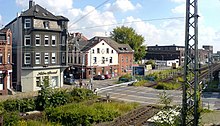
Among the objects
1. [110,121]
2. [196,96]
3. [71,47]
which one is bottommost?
[110,121]

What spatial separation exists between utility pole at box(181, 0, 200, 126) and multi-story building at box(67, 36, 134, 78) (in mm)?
37116

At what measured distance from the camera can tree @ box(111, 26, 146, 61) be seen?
252 feet

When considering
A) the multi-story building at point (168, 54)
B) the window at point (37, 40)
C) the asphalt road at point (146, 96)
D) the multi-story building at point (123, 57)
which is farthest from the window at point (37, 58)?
the multi-story building at point (168, 54)

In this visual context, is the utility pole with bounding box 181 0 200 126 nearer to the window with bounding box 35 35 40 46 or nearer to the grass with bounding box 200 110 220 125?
the grass with bounding box 200 110 220 125

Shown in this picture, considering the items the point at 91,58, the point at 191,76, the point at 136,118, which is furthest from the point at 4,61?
the point at 191,76

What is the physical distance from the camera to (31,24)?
115 feet

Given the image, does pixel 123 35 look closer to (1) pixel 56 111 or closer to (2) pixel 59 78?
(2) pixel 59 78

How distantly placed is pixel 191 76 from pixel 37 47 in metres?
28.0

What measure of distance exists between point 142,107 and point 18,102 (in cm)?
1062

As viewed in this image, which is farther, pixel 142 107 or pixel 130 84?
pixel 130 84

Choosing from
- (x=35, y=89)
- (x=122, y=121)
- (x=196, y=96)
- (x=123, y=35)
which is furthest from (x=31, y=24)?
(x=123, y=35)

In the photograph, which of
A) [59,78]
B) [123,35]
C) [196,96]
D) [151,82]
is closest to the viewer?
[196,96]

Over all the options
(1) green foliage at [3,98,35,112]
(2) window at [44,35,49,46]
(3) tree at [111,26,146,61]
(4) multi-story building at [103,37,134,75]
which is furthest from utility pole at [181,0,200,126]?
(3) tree at [111,26,146,61]

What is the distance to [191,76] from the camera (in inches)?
411
